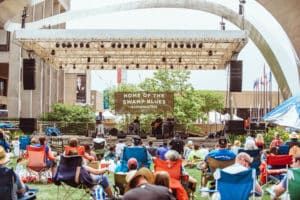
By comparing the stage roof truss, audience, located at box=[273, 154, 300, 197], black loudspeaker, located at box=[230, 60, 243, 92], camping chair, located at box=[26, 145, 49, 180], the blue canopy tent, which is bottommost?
camping chair, located at box=[26, 145, 49, 180]

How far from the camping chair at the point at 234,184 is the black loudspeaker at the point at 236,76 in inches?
556

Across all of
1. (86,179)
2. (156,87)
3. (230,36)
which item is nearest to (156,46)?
(230,36)

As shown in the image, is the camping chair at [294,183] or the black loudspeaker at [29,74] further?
the black loudspeaker at [29,74]

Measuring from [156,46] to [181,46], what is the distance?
4.43 ft

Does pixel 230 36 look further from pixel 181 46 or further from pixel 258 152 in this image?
pixel 258 152

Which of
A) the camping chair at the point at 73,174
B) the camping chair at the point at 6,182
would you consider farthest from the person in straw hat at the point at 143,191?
the camping chair at the point at 73,174

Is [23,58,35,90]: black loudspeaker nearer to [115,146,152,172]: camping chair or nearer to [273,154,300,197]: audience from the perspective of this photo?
[115,146,152,172]: camping chair

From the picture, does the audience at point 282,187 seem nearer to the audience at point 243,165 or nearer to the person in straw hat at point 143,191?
the audience at point 243,165

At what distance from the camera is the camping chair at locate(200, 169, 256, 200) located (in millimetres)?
6082

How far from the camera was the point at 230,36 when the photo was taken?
19.3m

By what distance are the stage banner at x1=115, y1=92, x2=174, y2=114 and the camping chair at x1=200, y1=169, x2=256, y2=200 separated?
1699 cm

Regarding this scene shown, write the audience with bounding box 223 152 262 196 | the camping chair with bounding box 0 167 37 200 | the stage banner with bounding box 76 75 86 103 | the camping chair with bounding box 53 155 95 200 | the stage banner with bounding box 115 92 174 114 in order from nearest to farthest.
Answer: the camping chair with bounding box 0 167 37 200 → the audience with bounding box 223 152 262 196 → the camping chair with bounding box 53 155 95 200 → the stage banner with bounding box 115 92 174 114 → the stage banner with bounding box 76 75 86 103

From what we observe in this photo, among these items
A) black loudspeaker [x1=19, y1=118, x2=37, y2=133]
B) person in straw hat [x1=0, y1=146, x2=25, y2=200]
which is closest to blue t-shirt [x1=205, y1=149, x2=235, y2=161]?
person in straw hat [x1=0, y1=146, x2=25, y2=200]

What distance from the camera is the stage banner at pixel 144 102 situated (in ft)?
76.1
